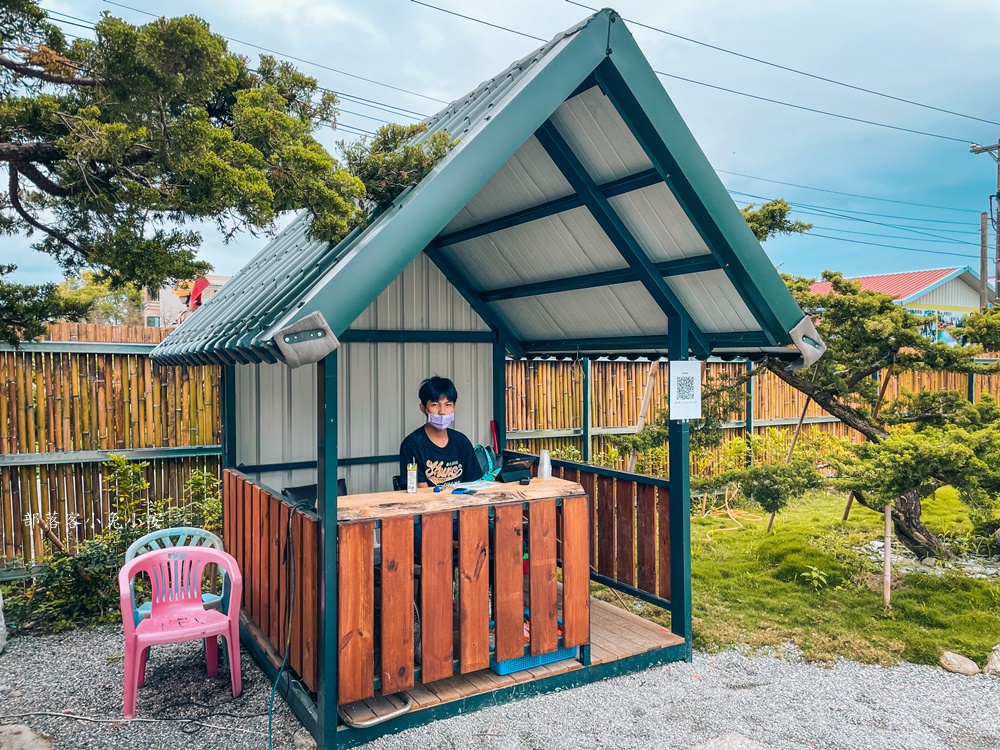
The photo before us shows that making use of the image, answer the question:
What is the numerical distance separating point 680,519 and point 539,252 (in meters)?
2.04

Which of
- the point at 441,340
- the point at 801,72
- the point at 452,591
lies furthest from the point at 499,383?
the point at 801,72

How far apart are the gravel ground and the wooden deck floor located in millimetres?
124

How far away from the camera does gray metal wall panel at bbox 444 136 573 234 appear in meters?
4.06

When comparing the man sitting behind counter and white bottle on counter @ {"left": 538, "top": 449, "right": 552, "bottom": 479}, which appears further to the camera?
the man sitting behind counter

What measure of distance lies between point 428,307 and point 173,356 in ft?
6.57

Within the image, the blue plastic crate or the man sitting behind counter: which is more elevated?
the man sitting behind counter

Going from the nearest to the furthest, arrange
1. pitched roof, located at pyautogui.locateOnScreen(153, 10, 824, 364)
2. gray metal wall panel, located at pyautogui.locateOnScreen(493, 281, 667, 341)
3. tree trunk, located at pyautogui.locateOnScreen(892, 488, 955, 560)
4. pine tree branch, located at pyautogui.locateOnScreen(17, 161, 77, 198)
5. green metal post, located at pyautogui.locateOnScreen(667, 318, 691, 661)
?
1. pine tree branch, located at pyautogui.locateOnScreen(17, 161, 77, 198)
2. pitched roof, located at pyautogui.locateOnScreen(153, 10, 824, 364)
3. green metal post, located at pyautogui.locateOnScreen(667, 318, 691, 661)
4. gray metal wall panel, located at pyautogui.locateOnScreen(493, 281, 667, 341)
5. tree trunk, located at pyautogui.locateOnScreen(892, 488, 955, 560)

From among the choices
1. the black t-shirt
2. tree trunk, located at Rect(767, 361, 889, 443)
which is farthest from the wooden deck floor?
tree trunk, located at Rect(767, 361, 889, 443)

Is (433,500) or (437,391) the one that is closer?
(433,500)

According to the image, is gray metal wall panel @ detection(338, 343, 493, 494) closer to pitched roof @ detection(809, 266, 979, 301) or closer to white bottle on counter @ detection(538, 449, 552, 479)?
white bottle on counter @ detection(538, 449, 552, 479)

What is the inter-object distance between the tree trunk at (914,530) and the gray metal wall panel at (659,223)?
3.39 m

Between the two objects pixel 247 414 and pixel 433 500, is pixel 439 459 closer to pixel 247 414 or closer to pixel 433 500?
pixel 433 500

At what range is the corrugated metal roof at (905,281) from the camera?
2230 centimetres

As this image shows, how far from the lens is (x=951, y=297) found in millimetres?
24656
